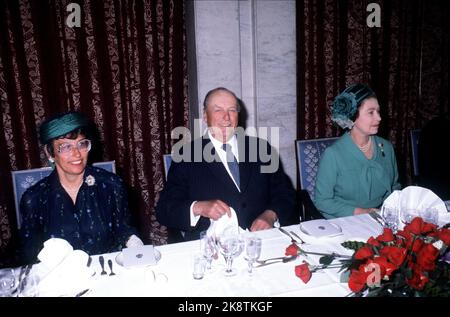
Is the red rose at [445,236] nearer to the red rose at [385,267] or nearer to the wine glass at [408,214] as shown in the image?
the red rose at [385,267]

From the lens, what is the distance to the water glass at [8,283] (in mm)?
1403

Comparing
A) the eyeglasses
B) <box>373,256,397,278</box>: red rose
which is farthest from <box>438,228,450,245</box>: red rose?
the eyeglasses

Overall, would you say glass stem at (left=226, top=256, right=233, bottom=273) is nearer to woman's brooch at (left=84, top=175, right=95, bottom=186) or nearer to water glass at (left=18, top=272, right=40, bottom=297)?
water glass at (left=18, top=272, right=40, bottom=297)

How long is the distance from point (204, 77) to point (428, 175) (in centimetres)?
250

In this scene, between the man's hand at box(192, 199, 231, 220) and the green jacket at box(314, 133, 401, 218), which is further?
→ the green jacket at box(314, 133, 401, 218)

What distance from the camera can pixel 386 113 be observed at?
4.29 m

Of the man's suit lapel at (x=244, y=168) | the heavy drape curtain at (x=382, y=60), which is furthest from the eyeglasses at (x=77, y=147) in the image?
the heavy drape curtain at (x=382, y=60)

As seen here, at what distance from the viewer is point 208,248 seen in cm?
163

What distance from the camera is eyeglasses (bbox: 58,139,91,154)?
2.05m

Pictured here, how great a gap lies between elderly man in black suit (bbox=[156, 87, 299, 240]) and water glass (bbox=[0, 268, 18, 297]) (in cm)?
101

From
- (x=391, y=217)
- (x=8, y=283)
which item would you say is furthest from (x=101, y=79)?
(x=391, y=217)

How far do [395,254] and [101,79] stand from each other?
117 inches

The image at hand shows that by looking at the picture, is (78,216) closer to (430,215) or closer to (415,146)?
(430,215)
